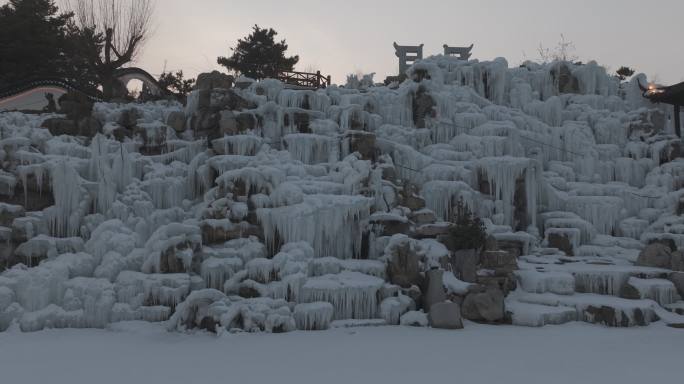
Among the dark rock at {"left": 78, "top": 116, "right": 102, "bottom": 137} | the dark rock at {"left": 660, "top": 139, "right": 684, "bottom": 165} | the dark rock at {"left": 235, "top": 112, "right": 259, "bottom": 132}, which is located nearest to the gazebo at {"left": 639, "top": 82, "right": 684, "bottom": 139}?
the dark rock at {"left": 660, "top": 139, "right": 684, "bottom": 165}

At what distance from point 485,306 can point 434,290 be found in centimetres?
100

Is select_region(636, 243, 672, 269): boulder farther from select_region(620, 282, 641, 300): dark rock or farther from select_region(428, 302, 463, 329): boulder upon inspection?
select_region(428, 302, 463, 329): boulder

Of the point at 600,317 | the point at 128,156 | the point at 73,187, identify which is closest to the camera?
the point at 600,317

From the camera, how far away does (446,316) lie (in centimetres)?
911

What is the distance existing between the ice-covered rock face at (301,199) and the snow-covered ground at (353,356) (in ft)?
2.52

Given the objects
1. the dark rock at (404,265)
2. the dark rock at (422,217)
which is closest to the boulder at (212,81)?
the dark rock at (422,217)

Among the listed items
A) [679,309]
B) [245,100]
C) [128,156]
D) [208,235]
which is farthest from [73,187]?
[679,309]

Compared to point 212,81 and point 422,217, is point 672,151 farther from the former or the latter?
point 212,81

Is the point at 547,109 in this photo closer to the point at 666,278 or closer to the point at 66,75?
the point at 666,278

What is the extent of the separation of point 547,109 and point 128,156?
1474 centimetres

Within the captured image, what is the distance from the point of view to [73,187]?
445 inches

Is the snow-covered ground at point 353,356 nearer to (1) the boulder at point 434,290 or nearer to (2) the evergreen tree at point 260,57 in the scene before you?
A: (1) the boulder at point 434,290

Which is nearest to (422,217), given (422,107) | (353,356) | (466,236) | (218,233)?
(466,236)

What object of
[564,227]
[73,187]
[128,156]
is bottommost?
[564,227]
